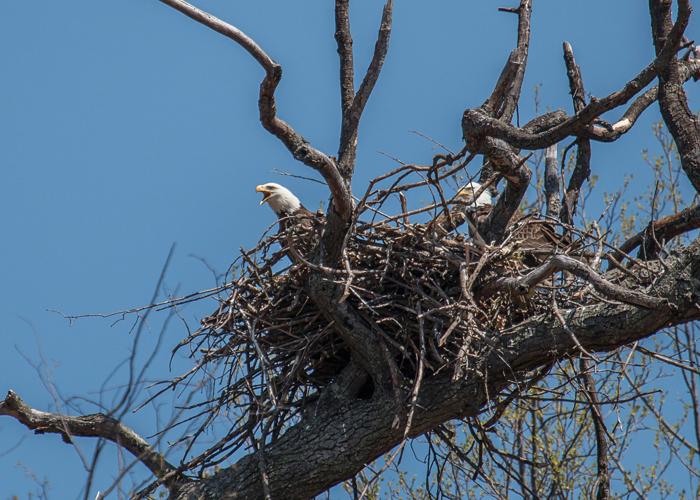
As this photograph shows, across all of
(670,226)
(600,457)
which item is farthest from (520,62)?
(600,457)

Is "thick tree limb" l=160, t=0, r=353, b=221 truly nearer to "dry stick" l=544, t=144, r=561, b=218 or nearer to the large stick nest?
the large stick nest

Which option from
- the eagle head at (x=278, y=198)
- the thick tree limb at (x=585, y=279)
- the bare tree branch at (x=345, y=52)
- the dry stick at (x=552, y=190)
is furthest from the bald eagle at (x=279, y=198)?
the thick tree limb at (x=585, y=279)

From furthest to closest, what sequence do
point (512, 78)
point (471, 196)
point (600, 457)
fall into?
point (600, 457) < point (471, 196) < point (512, 78)

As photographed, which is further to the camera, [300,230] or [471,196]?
[471,196]

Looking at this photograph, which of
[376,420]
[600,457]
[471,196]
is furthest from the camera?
[600,457]

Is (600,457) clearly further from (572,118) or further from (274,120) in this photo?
(274,120)

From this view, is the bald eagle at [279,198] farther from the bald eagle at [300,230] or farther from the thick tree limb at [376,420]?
the thick tree limb at [376,420]

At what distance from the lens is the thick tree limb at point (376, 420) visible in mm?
4953

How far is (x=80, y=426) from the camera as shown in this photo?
5516 mm

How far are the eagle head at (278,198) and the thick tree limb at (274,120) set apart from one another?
11.1 feet

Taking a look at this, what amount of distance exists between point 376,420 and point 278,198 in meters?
3.58

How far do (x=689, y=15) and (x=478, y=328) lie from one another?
1.71 m

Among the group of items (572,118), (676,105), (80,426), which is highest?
(676,105)

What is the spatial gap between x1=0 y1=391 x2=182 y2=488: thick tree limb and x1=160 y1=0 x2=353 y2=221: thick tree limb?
1.62 meters
